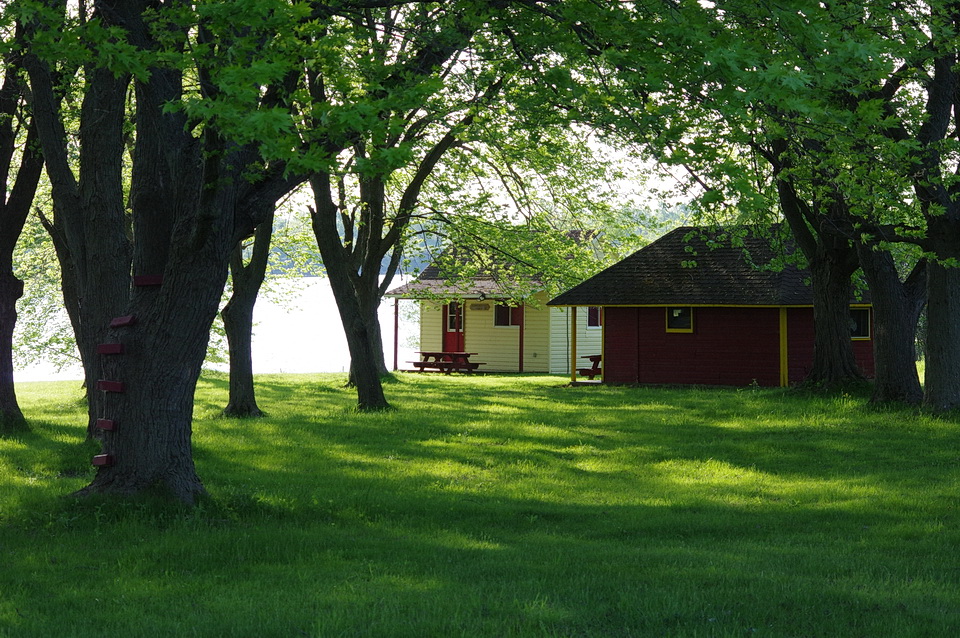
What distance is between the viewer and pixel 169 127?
1014 cm

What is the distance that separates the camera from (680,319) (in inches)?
1261

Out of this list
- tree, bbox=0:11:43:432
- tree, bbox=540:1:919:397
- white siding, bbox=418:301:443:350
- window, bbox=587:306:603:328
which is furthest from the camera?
white siding, bbox=418:301:443:350

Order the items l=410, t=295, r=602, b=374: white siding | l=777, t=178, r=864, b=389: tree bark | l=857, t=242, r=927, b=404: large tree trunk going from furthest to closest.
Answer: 1. l=410, t=295, r=602, b=374: white siding
2. l=777, t=178, r=864, b=389: tree bark
3. l=857, t=242, r=927, b=404: large tree trunk

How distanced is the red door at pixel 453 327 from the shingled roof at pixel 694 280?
29.8 ft

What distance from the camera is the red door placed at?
41.6 metres

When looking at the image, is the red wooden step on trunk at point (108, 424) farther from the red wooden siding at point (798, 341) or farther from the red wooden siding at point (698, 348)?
the red wooden siding at point (798, 341)

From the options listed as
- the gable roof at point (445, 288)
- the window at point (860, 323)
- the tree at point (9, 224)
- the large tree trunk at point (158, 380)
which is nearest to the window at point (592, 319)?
the gable roof at point (445, 288)

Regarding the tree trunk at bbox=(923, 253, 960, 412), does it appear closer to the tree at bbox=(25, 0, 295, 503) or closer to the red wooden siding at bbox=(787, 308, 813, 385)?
the red wooden siding at bbox=(787, 308, 813, 385)

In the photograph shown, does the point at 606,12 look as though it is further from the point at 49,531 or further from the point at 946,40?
the point at 946,40

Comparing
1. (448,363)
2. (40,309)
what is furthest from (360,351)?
(40,309)

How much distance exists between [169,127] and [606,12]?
173 inches

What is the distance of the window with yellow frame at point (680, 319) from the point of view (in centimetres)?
3177

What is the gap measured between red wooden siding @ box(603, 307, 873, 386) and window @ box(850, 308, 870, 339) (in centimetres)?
29

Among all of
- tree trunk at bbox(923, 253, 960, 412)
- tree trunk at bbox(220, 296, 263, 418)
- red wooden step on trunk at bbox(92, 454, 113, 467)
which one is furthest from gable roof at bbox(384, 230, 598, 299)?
red wooden step on trunk at bbox(92, 454, 113, 467)
